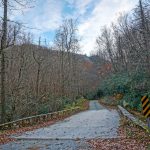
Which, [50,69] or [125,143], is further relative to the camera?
[50,69]

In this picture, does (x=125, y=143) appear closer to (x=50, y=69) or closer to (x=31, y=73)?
(x=31, y=73)

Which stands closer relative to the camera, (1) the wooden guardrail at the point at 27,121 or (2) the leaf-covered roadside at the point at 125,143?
(2) the leaf-covered roadside at the point at 125,143

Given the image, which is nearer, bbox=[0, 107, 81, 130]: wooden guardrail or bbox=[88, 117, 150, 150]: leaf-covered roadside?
bbox=[88, 117, 150, 150]: leaf-covered roadside

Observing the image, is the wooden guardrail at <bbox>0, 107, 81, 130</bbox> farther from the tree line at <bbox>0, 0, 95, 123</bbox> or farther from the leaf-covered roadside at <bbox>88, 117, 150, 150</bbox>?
the leaf-covered roadside at <bbox>88, 117, 150, 150</bbox>

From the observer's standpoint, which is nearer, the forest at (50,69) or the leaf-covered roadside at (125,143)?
the leaf-covered roadside at (125,143)

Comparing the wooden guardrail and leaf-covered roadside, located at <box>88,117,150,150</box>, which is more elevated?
the wooden guardrail

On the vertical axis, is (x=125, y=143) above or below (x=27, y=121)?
below

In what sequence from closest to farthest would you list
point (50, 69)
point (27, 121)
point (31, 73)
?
point (27, 121)
point (31, 73)
point (50, 69)

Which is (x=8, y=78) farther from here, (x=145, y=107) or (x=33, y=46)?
(x=145, y=107)

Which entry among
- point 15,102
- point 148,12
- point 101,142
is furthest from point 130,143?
point 148,12

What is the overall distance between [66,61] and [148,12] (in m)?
24.0

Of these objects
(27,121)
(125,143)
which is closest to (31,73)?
(27,121)

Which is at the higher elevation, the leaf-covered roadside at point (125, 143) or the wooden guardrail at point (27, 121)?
the wooden guardrail at point (27, 121)

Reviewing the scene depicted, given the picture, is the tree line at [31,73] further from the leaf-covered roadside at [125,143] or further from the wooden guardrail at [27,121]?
the leaf-covered roadside at [125,143]
